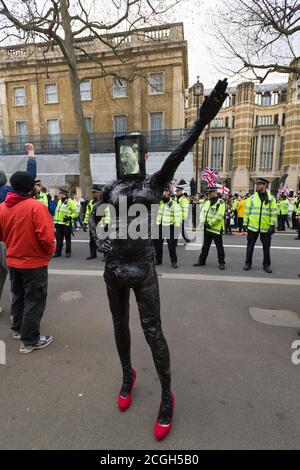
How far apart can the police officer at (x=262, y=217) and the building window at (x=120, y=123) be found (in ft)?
65.8

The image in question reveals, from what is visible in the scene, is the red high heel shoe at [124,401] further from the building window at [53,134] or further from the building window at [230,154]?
the building window at [230,154]

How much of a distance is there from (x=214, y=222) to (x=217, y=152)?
3626 cm

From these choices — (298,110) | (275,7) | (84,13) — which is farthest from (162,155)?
(298,110)

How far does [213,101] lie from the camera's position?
1.75 metres

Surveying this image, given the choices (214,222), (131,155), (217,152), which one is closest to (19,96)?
(217,152)

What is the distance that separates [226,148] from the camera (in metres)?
39.0

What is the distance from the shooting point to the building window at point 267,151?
3778cm

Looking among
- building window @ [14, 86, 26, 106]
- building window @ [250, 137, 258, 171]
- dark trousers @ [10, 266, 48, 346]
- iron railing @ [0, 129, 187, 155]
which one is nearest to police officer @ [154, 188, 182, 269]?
dark trousers @ [10, 266, 48, 346]

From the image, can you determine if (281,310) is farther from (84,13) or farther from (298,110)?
(298,110)

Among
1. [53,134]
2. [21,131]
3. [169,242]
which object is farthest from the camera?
[21,131]

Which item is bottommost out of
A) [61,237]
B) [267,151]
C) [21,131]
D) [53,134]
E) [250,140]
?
[61,237]

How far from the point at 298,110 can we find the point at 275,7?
25.1 meters

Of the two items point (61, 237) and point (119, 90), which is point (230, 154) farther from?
point (61, 237)

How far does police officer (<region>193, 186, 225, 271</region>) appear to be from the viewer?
6367mm
